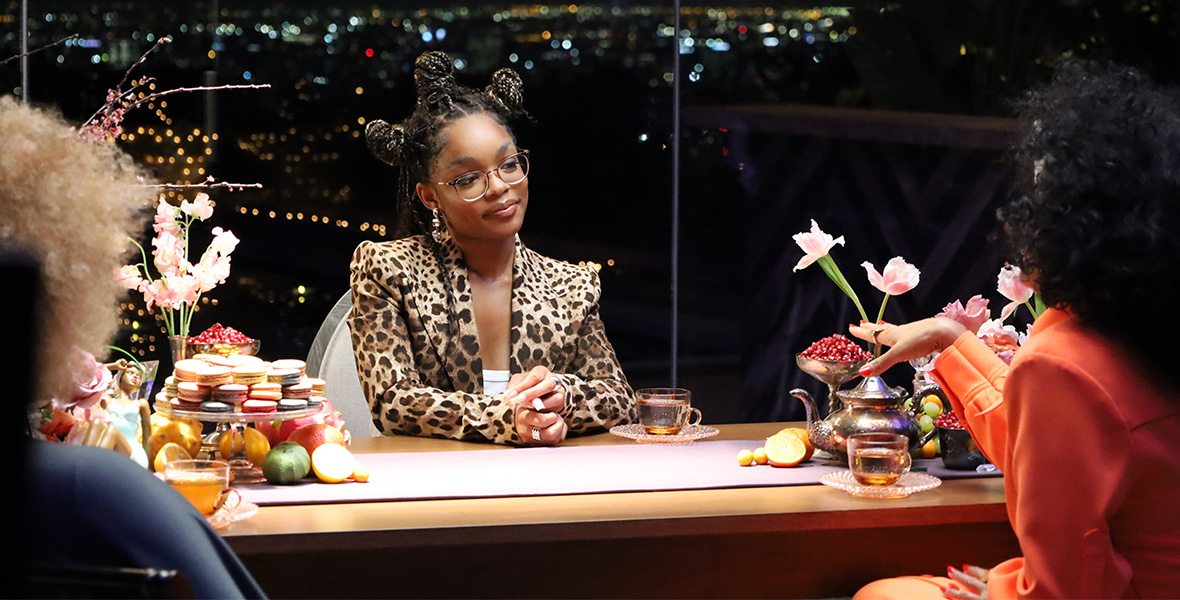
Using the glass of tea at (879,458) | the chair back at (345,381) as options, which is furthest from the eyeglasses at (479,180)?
the glass of tea at (879,458)

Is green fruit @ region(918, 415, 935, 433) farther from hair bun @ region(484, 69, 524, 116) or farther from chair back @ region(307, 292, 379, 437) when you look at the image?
chair back @ region(307, 292, 379, 437)

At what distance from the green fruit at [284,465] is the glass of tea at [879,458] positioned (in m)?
0.95

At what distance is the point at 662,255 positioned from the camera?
475cm

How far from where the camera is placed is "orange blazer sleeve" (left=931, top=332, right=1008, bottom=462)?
1865mm

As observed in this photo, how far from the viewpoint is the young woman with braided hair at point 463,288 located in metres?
2.66

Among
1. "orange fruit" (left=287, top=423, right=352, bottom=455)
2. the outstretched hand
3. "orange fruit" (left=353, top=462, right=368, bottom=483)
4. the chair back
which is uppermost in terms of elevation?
the outstretched hand

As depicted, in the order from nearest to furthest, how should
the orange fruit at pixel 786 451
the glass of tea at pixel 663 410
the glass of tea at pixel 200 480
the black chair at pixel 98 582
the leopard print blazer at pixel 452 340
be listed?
1. the black chair at pixel 98 582
2. the glass of tea at pixel 200 480
3. the orange fruit at pixel 786 451
4. the glass of tea at pixel 663 410
5. the leopard print blazer at pixel 452 340

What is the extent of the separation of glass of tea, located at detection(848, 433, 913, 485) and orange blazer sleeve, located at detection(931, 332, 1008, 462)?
0.12 metres

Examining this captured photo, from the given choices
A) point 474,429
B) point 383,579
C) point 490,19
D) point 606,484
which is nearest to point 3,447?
point 383,579

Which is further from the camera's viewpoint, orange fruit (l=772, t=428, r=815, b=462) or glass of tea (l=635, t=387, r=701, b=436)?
glass of tea (l=635, t=387, r=701, b=436)

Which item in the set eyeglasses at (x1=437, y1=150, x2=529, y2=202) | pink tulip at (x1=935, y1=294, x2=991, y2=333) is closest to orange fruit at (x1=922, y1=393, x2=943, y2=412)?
pink tulip at (x1=935, y1=294, x2=991, y2=333)

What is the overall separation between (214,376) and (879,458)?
114 centimetres

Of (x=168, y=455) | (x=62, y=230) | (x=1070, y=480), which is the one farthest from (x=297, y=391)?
(x=1070, y=480)

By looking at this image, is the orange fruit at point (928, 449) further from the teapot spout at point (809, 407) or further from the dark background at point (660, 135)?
the dark background at point (660, 135)
